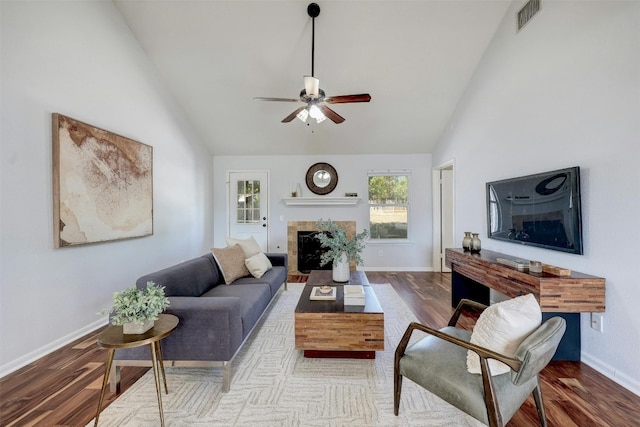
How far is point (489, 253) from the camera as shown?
343 centimetres

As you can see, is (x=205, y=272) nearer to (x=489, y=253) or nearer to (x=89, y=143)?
(x=89, y=143)

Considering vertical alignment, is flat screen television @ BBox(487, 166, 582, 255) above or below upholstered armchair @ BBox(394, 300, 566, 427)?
above

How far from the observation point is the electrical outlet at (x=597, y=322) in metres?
2.19

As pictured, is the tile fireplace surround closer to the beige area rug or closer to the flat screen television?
the flat screen television

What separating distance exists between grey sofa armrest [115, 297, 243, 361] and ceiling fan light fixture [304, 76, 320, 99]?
219 cm

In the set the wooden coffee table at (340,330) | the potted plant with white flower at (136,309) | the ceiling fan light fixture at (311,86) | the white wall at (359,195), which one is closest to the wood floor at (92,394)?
the potted plant with white flower at (136,309)

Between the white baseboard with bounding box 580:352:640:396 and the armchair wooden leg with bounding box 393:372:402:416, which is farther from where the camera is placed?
the white baseboard with bounding box 580:352:640:396

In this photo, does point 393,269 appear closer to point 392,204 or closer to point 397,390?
point 392,204

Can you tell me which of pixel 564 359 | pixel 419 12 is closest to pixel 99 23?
pixel 419 12

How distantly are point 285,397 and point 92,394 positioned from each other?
1.34m

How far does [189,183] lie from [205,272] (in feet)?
8.41

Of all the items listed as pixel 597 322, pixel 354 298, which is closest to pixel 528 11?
pixel 597 322

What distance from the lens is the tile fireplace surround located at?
225 inches

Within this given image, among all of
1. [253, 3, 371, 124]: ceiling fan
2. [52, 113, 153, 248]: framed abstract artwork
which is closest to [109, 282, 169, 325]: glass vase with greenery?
[52, 113, 153, 248]: framed abstract artwork
